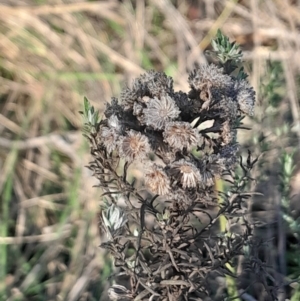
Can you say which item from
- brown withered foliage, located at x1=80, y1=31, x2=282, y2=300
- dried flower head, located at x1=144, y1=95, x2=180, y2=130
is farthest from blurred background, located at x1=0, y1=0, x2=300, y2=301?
dried flower head, located at x1=144, y1=95, x2=180, y2=130

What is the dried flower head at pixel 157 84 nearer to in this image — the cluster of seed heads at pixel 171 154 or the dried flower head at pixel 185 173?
the cluster of seed heads at pixel 171 154

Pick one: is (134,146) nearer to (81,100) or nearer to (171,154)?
(171,154)

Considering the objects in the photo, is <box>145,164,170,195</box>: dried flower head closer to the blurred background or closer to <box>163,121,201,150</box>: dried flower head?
<box>163,121,201,150</box>: dried flower head

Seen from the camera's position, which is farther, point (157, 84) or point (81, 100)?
point (81, 100)

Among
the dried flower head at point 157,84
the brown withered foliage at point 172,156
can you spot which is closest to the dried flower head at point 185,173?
the brown withered foliage at point 172,156

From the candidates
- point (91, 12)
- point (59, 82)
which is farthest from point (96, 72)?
point (91, 12)

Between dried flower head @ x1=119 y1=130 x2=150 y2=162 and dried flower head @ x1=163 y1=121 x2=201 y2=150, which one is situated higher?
dried flower head @ x1=163 y1=121 x2=201 y2=150

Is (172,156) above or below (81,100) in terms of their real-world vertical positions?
below

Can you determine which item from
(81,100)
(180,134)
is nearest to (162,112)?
(180,134)
